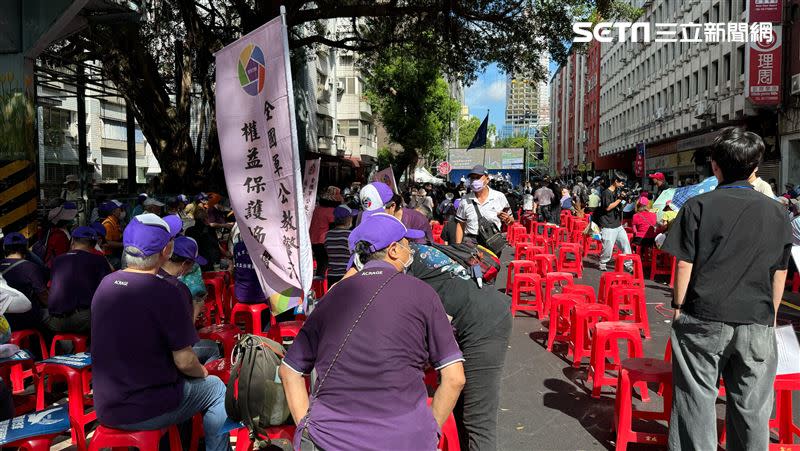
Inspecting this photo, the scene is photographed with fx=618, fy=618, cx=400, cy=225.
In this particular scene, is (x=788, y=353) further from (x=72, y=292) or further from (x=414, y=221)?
(x=72, y=292)

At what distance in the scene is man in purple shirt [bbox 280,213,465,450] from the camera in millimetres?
2373

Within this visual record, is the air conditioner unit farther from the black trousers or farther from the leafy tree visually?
the black trousers

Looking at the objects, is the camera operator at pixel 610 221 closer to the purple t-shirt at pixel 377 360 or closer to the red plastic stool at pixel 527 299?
the red plastic stool at pixel 527 299

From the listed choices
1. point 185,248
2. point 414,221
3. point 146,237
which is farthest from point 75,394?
point 414,221

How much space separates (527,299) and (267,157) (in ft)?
20.2

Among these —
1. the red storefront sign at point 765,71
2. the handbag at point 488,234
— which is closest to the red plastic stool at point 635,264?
the handbag at point 488,234

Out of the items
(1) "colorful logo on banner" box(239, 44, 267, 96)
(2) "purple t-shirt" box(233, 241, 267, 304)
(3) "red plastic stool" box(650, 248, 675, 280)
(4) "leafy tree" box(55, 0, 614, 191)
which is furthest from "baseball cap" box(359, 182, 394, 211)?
A: (4) "leafy tree" box(55, 0, 614, 191)

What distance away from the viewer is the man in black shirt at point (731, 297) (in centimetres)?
323

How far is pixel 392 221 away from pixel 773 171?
25.3 m

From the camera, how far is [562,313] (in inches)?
276

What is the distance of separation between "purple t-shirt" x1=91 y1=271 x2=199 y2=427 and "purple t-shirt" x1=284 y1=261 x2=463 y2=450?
1054 mm

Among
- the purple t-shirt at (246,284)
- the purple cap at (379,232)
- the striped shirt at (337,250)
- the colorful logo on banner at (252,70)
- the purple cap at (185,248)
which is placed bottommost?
the purple t-shirt at (246,284)

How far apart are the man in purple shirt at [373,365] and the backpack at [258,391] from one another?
494 millimetres

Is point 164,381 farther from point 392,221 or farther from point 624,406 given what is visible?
point 624,406
